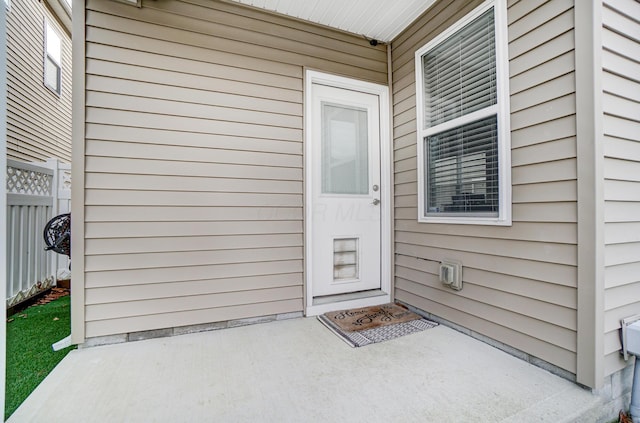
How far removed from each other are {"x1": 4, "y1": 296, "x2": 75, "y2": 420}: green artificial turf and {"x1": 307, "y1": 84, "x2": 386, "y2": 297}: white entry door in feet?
6.14

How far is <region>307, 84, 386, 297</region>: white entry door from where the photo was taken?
2.71m

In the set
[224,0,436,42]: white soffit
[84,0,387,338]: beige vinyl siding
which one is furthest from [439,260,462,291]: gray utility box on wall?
[224,0,436,42]: white soffit

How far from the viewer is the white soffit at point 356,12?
2.37 m

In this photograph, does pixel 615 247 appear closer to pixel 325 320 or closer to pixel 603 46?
pixel 603 46

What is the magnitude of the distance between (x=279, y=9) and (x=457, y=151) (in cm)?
190

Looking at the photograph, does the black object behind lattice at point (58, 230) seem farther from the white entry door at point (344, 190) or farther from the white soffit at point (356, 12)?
the white soffit at point (356, 12)

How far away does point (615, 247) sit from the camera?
153 cm

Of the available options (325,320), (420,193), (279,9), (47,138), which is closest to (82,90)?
(279,9)

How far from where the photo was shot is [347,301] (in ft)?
8.86

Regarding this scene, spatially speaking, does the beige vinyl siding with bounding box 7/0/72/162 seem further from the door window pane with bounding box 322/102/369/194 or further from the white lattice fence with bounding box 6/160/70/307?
the door window pane with bounding box 322/102/369/194

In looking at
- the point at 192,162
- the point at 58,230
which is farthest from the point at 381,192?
the point at 58,230

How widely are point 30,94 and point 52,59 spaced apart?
1063 millimetres

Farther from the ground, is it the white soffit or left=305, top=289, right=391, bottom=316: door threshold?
the white soffit

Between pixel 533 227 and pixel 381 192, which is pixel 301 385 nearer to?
pixel 533 227
